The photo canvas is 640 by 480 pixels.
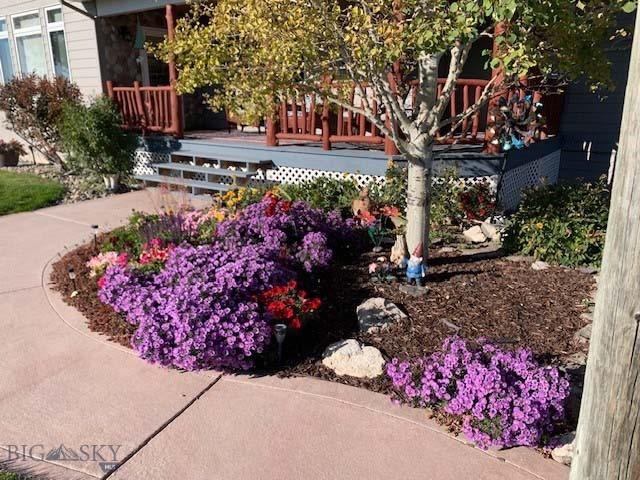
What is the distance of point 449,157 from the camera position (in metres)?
6.73

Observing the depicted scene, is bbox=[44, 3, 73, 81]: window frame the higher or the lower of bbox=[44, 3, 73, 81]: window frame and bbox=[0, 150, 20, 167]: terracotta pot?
the higher

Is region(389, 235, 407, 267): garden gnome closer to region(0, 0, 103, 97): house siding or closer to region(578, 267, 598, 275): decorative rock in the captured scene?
region(578, 267, 598, 275): decorative rock

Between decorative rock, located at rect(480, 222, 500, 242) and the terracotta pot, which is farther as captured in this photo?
the terracotta pot

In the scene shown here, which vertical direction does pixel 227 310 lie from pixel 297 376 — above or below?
above

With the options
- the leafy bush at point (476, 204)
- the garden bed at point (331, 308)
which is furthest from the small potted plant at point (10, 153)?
the leafy bush at point (476, 204)

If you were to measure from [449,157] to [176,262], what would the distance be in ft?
12.9

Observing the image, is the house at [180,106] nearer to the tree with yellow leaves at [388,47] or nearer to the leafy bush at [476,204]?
the leafy bush at [476,204]

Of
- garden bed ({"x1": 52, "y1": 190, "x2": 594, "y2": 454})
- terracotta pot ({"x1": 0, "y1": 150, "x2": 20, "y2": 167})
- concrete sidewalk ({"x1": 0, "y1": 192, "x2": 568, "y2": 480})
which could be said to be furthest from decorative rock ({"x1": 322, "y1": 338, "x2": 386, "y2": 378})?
terracotta pot ({"x1": 0, "y1": 150, "x2": 20, "y2": 167})

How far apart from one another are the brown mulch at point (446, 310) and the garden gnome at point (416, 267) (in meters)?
0.17

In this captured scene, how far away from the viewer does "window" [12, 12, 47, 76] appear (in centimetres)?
1249

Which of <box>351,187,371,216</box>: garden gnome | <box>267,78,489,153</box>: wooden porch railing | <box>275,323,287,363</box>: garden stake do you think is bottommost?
<box>275,323,287,363</box>: garden stake

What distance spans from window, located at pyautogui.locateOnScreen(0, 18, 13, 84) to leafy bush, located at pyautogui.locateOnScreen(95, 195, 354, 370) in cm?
1137

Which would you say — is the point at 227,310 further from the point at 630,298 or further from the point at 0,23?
the point at 0,23

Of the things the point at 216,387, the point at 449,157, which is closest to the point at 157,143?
the point at 449,157
